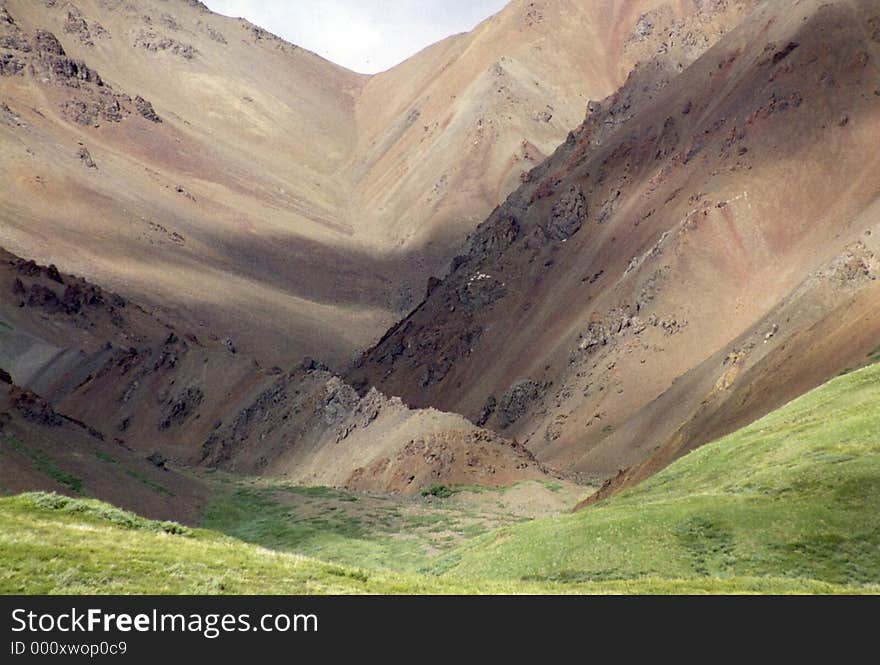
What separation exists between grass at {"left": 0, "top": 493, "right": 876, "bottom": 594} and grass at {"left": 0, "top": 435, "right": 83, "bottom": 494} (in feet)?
78.1

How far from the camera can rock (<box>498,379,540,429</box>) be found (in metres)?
90.8

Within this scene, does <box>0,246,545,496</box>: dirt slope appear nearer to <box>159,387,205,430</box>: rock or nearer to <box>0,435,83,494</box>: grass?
<box>159,387,205,430</box>: rock

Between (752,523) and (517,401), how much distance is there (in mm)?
62960

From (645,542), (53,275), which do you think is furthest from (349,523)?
(53,275)

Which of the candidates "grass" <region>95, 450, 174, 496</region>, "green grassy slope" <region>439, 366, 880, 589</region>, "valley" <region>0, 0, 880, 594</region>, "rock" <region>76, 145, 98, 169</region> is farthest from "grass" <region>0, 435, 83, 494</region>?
"rock" <region>76, 145, 98, 169</region>

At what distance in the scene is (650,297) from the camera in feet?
288

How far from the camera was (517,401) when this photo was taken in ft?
300

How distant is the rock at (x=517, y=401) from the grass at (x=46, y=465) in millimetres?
45479

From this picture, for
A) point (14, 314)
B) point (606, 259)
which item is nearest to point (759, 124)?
point (606, 259)

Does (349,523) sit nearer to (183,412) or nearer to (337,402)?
(337,402)

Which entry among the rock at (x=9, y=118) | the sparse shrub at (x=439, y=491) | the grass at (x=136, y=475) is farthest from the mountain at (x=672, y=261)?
the rock at (x=9, y=118)
